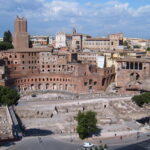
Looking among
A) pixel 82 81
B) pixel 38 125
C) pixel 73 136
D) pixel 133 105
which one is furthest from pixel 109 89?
pixel 73 136

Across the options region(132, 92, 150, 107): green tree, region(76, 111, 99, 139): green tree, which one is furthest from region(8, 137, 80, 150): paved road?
region(132, 92, 150, 107): green tree

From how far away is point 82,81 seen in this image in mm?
68500

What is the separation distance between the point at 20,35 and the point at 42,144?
55.1 m

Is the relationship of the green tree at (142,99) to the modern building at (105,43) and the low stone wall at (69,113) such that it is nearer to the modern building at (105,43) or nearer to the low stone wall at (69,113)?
the low stone wall at (69,113)

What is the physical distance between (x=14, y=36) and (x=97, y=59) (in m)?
21.8

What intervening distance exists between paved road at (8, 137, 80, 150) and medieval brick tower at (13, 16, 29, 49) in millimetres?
51558

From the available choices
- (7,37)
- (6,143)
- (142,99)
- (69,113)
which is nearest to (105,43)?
(7,37)

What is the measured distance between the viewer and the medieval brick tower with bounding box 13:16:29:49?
83.6 meters

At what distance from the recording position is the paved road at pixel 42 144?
3057 cm

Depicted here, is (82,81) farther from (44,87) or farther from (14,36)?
(14,36)

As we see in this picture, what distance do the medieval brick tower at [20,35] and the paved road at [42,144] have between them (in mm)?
51558

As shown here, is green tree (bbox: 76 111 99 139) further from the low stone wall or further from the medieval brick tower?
the medieval brick tower

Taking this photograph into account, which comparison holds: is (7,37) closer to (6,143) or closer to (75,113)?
(75,113)

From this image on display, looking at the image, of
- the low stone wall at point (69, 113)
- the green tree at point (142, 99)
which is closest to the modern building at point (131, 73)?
the low stone wall at point (69, 113)
